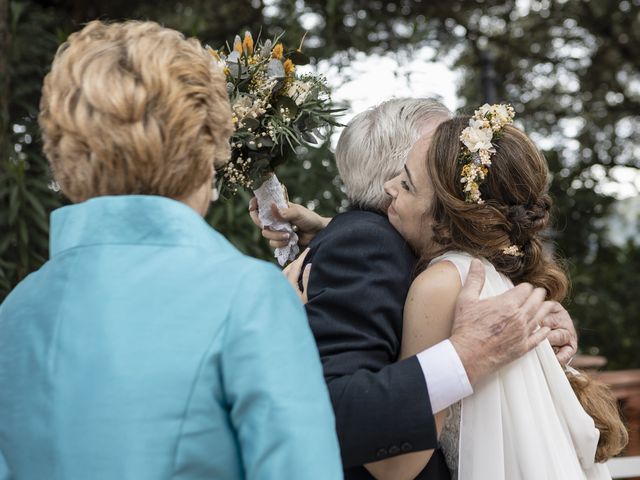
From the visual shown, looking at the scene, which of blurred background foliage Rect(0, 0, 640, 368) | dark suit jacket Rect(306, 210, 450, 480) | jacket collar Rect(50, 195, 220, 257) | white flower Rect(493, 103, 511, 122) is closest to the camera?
jacket collar Rect(50, 195, 220, 257)

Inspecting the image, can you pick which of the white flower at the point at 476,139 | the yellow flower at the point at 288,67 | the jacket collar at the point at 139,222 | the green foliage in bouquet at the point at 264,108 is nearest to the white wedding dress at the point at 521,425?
the white flower at the point at 476,139

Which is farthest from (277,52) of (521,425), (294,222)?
(521,425)

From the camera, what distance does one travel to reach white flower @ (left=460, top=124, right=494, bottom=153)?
226 centimetres

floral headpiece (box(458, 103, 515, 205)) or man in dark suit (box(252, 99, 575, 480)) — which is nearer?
man in dark suit (box(252, 99, 575, 480))

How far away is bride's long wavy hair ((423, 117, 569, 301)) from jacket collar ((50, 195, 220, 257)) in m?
0.97

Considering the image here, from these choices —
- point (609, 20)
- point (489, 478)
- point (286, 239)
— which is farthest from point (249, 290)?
point (609, 20)

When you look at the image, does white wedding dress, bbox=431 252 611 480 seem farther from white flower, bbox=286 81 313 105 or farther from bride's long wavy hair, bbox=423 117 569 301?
white flower, bbox=286 81 313 105

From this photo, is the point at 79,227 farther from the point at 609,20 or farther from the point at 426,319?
the point at 609,20

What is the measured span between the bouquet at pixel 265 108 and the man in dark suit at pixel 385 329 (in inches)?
10.4

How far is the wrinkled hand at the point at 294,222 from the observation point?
9.57 feet

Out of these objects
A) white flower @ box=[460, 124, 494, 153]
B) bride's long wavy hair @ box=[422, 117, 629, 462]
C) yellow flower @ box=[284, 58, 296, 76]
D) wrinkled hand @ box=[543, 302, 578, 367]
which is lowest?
wrinkled hand @ box=[543, 302, 578, 367]

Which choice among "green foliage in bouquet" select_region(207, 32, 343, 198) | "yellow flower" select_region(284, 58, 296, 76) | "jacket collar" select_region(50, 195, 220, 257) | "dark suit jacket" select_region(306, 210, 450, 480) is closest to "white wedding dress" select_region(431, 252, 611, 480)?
"dark suit jacket" select_region(306, 210, 450, 480)

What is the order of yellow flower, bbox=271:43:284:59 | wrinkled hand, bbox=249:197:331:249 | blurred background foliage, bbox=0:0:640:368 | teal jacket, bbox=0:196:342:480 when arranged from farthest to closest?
blurred background foliage, bbox=0:0:640:368 < wrinkled hand, bbox=249:197:331:249 < yellow flower, bbox=271:43:284:59 < teal jacket, bbox=0:196:342:480

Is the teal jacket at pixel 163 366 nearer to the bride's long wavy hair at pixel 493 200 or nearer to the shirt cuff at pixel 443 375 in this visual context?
the shirt cuff at pixel 443 375
